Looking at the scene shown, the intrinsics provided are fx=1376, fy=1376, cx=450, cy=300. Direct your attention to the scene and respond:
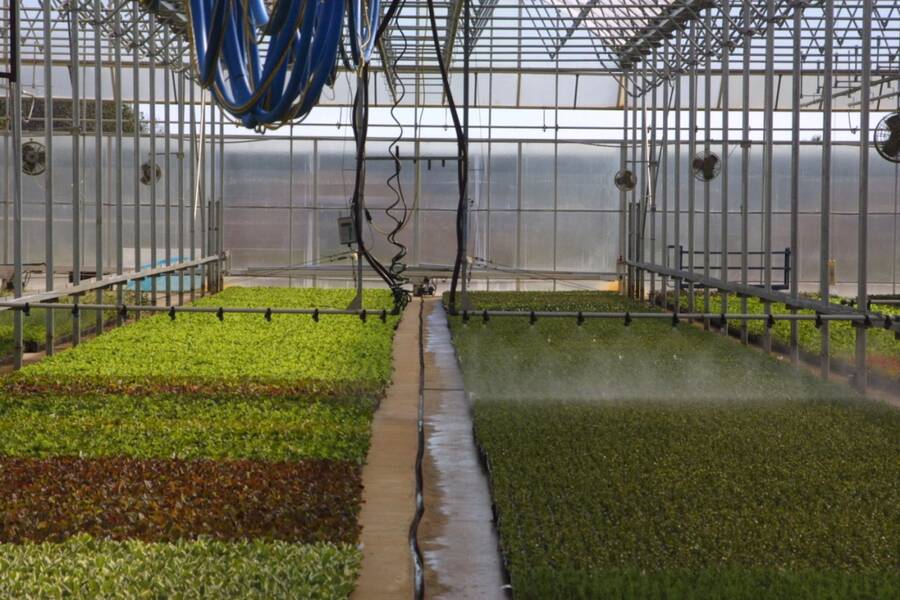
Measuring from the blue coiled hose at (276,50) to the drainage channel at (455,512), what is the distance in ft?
8.25

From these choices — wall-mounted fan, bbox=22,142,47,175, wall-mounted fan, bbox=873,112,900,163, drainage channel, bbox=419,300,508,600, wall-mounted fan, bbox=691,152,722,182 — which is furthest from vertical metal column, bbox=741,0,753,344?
wall-mounted fan, bbox=22,142,47,175

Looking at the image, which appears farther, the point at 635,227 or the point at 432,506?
the point at 635,227

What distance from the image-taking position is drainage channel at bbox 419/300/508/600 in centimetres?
670

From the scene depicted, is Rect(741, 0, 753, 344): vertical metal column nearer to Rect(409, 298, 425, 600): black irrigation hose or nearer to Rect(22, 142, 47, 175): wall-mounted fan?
Rect(409, 298, 425, 600): black irrigation hose

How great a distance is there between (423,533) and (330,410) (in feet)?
11.7

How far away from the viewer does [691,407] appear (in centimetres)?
1170

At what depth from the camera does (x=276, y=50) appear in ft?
24.2

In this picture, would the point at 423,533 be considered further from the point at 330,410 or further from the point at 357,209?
the point at 330,410

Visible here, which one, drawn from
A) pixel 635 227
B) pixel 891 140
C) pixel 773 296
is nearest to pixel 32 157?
pixel 773 296

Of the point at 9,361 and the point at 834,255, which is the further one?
the point at 834,255

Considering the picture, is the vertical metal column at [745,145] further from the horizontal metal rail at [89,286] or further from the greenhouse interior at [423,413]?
the horizontal metal rail at [89,286]

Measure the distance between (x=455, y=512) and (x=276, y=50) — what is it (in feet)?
9.47

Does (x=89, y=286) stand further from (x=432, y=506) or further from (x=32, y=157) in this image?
(x=432, y=506)

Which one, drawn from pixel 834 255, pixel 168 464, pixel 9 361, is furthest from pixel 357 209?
pixel 834 255
